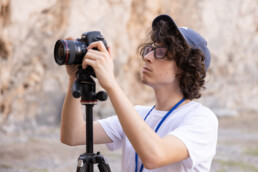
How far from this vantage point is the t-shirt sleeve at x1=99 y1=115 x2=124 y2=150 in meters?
1.52

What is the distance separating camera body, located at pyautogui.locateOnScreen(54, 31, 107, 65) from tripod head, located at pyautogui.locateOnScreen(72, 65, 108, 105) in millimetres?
38

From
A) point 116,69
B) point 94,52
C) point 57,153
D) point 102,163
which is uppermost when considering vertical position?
point 116,69

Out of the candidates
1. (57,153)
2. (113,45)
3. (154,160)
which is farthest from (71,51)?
(113,45)

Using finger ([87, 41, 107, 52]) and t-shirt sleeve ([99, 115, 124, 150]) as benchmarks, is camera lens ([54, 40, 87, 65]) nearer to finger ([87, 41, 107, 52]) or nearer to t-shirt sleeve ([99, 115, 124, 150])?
finger ([87, 41, 107, 52])

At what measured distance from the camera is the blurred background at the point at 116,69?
5.62m

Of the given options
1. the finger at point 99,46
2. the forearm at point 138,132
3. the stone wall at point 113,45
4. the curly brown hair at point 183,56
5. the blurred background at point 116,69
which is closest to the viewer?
the forearm at point 138,132

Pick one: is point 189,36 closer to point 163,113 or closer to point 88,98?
point 163,113

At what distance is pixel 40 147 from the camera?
227 inches

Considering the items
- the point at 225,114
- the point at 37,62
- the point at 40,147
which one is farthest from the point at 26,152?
the point at 225,114

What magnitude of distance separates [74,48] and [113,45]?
740cm

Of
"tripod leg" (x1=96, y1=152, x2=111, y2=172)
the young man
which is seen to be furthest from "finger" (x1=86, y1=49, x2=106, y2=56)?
"tripod leg" (x1=96, y1=152, x2=111, y2=172)

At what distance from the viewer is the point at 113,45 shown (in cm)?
863

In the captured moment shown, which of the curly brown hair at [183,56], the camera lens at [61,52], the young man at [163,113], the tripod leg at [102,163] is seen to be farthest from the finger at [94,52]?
the tripod leg at [102,163]

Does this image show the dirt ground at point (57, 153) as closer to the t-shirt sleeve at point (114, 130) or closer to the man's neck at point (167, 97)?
the t-shirt sleeve at point (114, 130)
